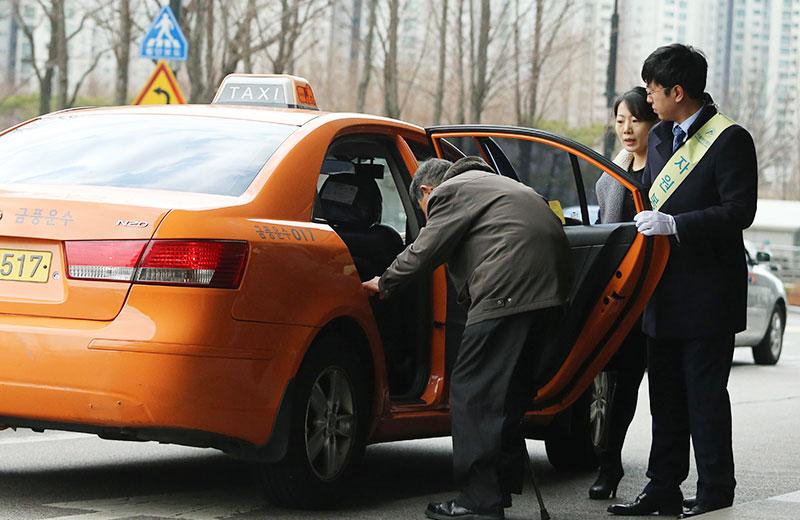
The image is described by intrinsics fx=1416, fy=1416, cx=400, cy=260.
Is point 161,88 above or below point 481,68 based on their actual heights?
above

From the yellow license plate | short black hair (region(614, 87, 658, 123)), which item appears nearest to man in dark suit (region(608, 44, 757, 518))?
short black hair (region(614, 87, 658, 123))

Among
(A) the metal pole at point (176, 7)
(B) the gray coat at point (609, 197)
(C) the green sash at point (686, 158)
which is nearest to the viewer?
(C) the green sash at point (686, 158)

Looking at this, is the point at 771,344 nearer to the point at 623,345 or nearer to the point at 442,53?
the point at 623,345

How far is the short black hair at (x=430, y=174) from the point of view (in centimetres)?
575

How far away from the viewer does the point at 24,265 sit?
508 cm

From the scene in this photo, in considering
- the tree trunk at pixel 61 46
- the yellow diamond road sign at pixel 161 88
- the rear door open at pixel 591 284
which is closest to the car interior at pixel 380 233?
the rear door open at pixel 591 284

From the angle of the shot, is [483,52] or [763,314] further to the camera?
[483,52]

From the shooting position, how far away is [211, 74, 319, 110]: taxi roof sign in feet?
22.3

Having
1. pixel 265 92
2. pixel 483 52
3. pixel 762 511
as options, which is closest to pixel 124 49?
pixel 483 52

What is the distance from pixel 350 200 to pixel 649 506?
6.30 feet

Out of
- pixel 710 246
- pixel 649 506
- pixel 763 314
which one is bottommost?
pixel 763 314

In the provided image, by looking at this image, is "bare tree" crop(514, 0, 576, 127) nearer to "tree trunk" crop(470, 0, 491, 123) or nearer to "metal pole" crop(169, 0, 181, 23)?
"tree trunk" crop(470, 0, 491, 123)

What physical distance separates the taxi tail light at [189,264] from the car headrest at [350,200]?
4.67ft

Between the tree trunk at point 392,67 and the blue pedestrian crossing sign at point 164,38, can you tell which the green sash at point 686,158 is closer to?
the blue pedestrian crossing sign at point 164,38
